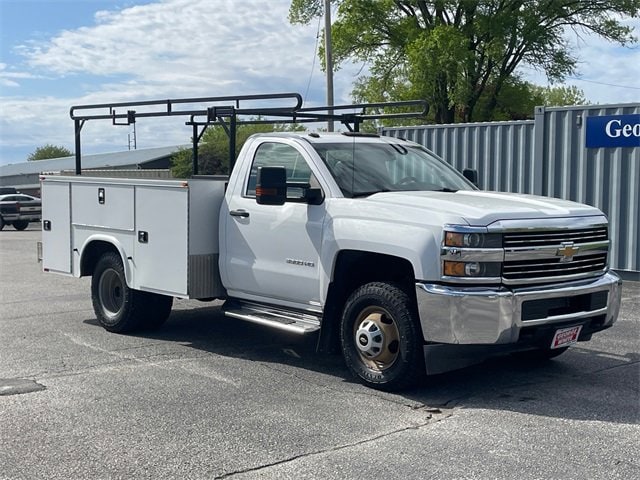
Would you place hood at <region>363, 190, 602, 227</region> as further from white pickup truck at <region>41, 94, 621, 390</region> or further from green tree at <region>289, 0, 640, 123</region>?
green tree at <region>289, 0, 640, 123</region>

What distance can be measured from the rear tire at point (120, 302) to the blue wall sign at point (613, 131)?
332 inches

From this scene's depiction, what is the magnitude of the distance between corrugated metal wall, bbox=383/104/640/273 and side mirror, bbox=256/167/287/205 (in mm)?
8490

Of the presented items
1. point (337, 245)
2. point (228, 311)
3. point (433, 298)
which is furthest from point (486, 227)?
point (228, 311)

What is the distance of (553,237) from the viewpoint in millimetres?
6543

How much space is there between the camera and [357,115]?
10.0m

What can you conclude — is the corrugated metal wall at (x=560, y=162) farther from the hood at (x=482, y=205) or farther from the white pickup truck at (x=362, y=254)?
the hood at (x=482, y=205)

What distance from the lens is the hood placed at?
633 cm

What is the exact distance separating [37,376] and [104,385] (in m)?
0.75

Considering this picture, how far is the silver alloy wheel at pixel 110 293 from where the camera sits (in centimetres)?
934

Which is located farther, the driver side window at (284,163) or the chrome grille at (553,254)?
the driver side window at (284,163)

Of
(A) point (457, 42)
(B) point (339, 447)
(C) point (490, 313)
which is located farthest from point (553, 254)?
(A) point (457, 42)

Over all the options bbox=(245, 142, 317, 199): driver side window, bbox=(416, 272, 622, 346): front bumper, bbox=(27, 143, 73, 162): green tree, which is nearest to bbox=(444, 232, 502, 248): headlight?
bbox=(416, 272, 622, 346): front bumper

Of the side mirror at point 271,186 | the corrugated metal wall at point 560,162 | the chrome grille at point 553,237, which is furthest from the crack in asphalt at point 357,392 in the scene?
the corrugated metal wall at point 560,162

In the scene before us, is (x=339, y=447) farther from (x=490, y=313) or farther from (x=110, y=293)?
(x=110, y=293)
